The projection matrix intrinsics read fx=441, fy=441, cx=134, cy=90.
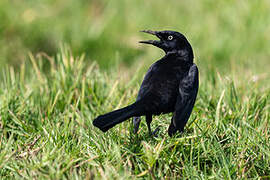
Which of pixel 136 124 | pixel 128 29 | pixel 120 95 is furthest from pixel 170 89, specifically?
pixel 128 29

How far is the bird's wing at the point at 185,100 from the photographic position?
10.3 feet

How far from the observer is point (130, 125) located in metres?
3.39

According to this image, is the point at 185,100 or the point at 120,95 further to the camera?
the point at 120,95

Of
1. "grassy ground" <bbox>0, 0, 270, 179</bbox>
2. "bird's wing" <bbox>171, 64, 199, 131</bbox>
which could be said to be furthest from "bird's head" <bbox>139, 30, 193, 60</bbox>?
"grassy ground" <bbox>0, 0, 270, 179</bbox>

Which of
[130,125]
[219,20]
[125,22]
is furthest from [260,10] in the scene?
[130,125]

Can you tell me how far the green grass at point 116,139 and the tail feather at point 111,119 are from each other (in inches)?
7.2

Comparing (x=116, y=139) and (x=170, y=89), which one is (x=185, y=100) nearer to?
(x=170, y=89)

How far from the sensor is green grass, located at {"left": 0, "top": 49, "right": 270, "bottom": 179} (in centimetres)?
281

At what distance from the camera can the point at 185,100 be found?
3.22 m

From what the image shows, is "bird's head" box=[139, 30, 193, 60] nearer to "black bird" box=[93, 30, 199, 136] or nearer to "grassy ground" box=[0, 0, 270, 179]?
"black bird" box=[93, 30, 199, 136]

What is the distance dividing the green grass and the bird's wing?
4.5 inches

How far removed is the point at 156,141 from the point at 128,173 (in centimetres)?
54

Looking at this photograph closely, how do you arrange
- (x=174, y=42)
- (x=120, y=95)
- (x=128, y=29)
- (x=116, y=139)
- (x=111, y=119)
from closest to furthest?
(x=111, y=119) → (x=116, y=139) → (x=174, y=42) → (x=120, y=95) → (x=128, y=29)

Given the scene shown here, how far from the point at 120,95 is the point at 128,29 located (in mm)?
3429
